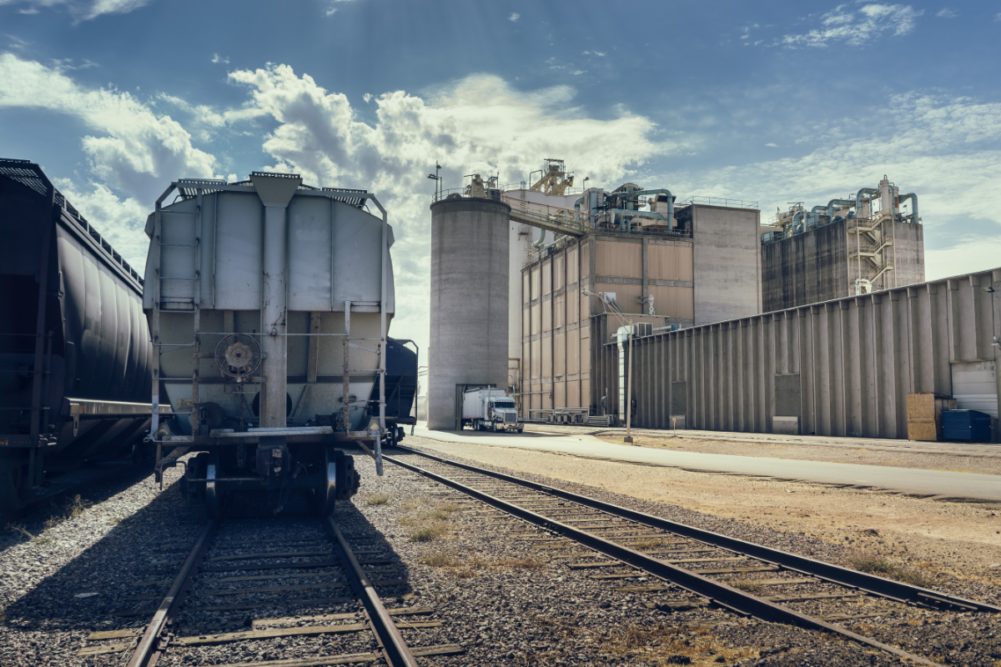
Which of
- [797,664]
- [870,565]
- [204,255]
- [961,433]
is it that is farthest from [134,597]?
[961,433]

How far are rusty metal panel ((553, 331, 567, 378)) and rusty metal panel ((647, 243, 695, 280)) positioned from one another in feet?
31.0

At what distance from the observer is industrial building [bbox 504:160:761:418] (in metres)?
57.6

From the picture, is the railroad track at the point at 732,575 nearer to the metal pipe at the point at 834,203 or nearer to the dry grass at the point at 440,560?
the dry grass at the point at 440,560

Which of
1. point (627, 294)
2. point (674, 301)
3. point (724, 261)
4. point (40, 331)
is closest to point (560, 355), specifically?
point (627, 294)

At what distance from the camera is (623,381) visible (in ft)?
170

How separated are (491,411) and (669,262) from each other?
2277cm

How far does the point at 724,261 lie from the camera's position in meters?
Result: 60.9

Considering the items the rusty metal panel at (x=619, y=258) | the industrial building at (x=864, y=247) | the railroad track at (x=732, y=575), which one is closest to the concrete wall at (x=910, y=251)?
the industrial building at (x=864, y=247)

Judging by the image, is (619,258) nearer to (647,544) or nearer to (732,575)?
(647,544)

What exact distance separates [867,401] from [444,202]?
108 ft

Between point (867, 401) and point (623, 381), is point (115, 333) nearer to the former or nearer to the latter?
point (867, 401)

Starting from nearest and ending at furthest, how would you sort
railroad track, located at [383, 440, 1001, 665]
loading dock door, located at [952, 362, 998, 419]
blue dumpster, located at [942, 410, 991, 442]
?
railroad track, located at [383, 440, 1001, 665]
loading dock door, located at [952, 362, 998, 419]
blue dumpster, located at [942, 410, 991, 442]

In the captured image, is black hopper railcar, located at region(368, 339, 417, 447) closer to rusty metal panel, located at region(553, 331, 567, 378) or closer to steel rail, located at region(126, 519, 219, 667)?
steel rail, located at region(126, 519, 219, 667)

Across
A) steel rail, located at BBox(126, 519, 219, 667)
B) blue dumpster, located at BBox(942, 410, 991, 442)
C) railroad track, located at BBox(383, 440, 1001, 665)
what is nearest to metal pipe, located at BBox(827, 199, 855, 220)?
blue dumpster, located at BBox(942, 410, 991, 442)
